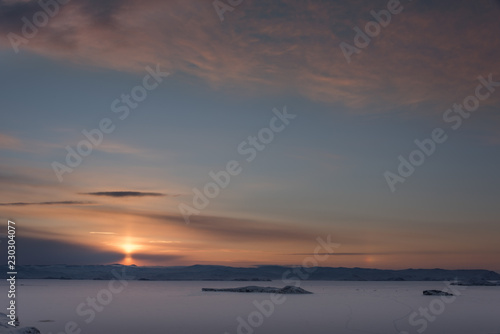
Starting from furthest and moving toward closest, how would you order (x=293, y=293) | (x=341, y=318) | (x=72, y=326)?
(x=293, y=293), (x=341, y=318), (x=72, y=326)

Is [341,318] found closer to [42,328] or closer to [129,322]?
[129,322]

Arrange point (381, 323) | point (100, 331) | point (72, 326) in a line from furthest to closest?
point (381, 323) < point (72, 326) < point (100, 331)

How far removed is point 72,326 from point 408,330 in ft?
87.2

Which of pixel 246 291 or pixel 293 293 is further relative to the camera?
pixel 246 291

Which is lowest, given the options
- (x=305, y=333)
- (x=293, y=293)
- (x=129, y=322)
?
(x=305, y=333)

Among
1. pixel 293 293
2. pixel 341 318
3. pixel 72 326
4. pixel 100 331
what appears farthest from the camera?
pixel 293 293

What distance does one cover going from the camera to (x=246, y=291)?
450ft

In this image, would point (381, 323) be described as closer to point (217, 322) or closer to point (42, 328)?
point (217, 322)

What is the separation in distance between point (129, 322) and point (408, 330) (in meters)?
24.0

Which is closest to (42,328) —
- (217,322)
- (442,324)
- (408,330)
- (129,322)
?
(129,322)

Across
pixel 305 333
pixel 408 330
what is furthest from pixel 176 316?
pixel 408 330

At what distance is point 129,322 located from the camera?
4709 centimetres

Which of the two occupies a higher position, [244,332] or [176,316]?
[176,316]

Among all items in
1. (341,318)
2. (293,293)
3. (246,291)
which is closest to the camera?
(341,318)
